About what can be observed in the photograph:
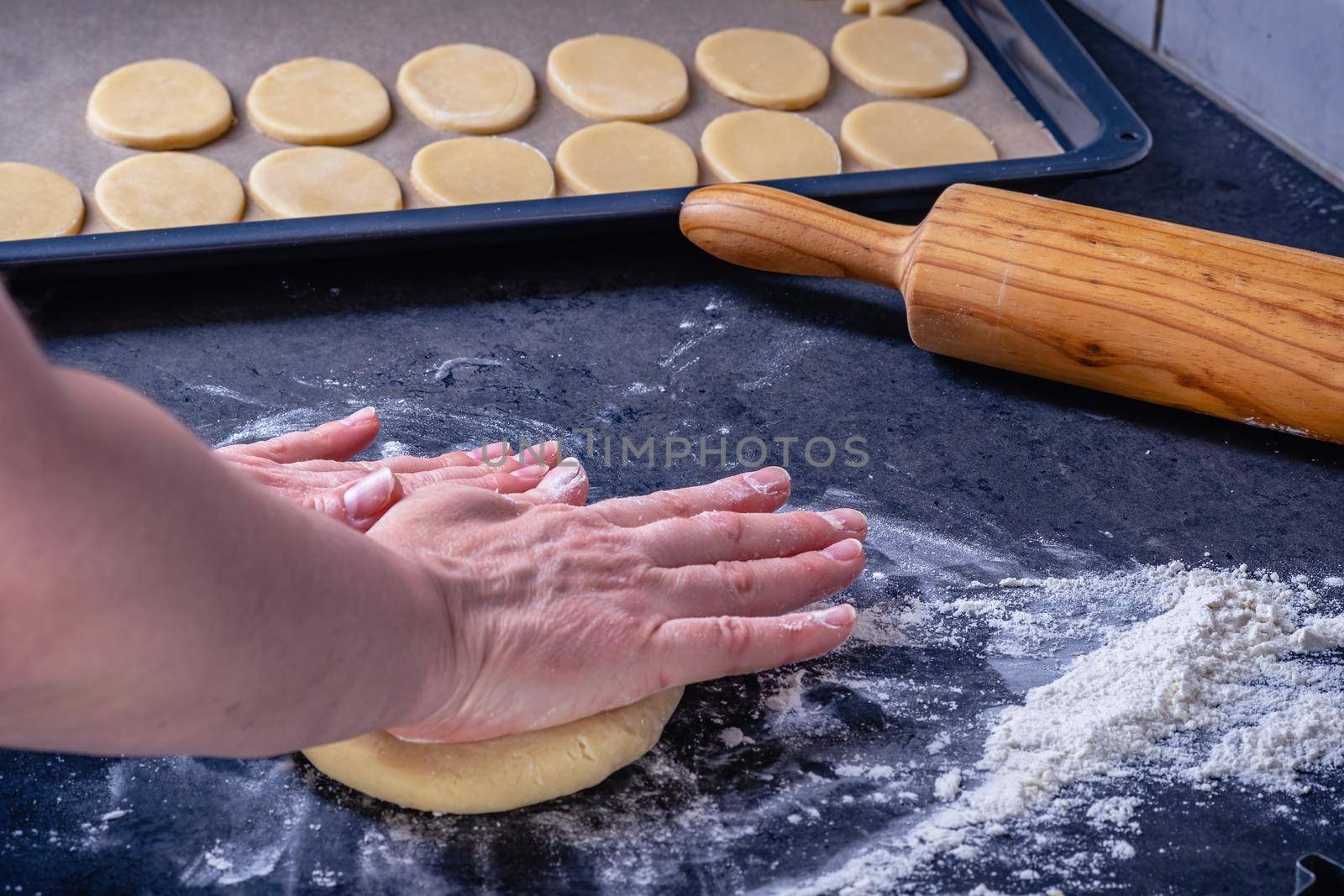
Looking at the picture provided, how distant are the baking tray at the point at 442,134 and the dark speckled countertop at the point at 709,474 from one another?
12 centimetres

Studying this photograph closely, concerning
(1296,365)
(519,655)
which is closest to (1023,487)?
(1296,365)

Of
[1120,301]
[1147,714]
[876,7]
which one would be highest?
[876,7]

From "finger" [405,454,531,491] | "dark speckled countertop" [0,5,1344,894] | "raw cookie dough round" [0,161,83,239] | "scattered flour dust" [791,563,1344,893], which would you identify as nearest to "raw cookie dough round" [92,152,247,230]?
"raw cookie dough round" [0,161,83,239]

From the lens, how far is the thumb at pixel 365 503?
123 centimetres

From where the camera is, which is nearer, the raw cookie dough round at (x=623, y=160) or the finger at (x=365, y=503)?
the finger at (x=365, y=503)

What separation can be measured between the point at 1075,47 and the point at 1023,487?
1.11 m

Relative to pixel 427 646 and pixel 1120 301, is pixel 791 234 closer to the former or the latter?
pixel 1120 301

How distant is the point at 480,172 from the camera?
213cm

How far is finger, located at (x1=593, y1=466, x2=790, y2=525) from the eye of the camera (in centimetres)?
133

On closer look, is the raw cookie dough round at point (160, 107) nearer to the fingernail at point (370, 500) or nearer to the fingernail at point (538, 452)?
the fingernail at point (538, 452)

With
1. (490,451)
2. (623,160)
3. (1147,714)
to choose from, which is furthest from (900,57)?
(1147,714)

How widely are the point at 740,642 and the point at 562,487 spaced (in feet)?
1.23

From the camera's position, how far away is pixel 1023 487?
1613 mm

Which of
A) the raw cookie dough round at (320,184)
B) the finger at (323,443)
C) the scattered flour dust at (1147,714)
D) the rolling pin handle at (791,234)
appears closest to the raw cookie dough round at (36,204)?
the raw cookie dough round at (320,184)
